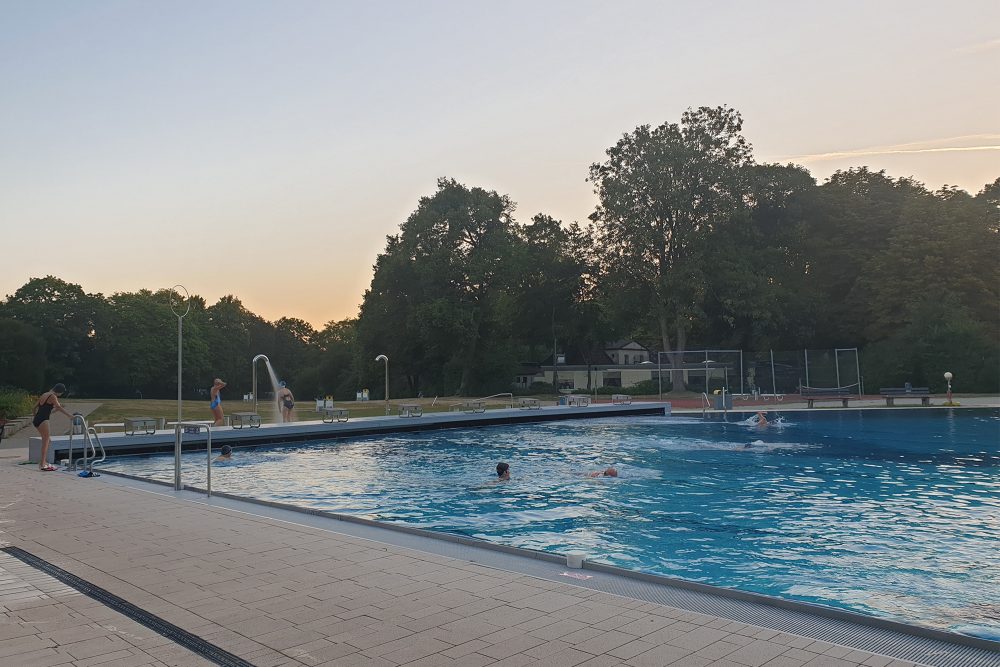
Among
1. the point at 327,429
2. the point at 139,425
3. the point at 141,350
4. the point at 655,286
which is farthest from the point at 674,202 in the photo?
the point at 141,350

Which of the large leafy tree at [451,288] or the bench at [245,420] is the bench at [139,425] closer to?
the bench at [245,420]

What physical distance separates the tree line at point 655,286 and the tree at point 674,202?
0.34ft

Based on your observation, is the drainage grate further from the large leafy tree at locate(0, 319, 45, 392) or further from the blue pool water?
the large leafy tree at locate(0, 319, 45, 392)

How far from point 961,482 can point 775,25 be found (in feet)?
37.0

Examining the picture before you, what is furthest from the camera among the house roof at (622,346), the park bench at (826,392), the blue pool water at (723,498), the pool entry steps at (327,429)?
the house roof at (622,346)

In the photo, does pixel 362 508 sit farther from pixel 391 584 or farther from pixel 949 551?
pixel 949 551

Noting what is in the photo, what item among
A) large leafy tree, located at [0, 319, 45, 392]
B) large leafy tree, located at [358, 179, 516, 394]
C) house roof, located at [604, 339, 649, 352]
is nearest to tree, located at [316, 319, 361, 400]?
large leafy tree, located at [358, 179, 516, 394]

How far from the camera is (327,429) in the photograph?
786 inches

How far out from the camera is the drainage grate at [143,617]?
3.63 m

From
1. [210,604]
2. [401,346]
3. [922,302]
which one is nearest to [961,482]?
[210,604]


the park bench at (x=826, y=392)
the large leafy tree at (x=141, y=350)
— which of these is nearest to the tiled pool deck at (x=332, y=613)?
the park bench at (x=826, y=392)

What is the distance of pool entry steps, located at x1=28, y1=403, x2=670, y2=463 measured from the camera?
1612 cm

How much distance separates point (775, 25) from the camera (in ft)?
55.4

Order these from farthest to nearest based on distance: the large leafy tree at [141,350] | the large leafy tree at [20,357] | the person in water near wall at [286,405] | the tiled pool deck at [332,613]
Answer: the large leafy tree at [141,350], the large leafy tree at [20,357], the person in water near wall at [286,405], the tiled pool deck at [332,613]
